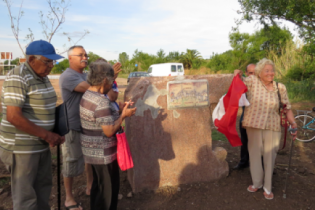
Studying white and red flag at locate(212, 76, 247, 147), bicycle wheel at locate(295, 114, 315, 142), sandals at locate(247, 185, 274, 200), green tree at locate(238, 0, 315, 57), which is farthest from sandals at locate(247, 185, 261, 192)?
green tree at locate(238, 0, 315, 57)

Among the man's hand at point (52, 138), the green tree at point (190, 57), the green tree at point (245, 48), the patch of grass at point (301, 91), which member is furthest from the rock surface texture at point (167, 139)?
the green tree at point (190, 57)

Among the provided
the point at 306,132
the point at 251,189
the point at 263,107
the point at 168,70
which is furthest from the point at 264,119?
the point at 168,70

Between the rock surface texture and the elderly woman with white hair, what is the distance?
447mm

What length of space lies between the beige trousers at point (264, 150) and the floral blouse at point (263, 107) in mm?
110

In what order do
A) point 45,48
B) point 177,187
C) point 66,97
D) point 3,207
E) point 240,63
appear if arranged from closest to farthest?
point 45,48 → point 66,97 → point 3,207 → point 177,187 → point 240,63

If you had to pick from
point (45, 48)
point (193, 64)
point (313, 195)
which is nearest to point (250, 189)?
point (313, 195)

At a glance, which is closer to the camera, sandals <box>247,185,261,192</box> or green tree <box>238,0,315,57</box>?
sandals <box>247,185,261,192</box>

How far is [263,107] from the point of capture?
3141mm

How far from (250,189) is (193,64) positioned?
34128mm

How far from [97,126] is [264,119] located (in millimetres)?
2055

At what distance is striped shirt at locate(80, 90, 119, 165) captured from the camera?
217 cm

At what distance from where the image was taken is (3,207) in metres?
3.00

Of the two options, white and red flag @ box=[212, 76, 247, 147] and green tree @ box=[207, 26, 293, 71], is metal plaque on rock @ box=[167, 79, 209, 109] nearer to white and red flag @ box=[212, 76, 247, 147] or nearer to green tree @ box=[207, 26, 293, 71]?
white and red flag @ box=[212, 76, 247, 147]

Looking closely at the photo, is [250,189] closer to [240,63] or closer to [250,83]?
[250,83]
